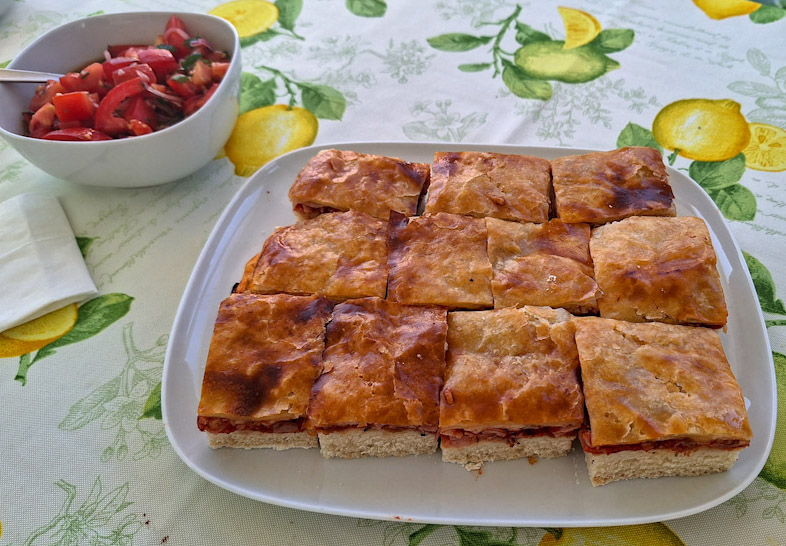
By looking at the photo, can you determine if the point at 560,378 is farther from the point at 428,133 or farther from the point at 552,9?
the point at 552,9

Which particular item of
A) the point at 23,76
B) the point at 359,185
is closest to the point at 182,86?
the point at 23,76

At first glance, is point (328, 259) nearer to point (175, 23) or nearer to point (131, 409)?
point (131, 409)

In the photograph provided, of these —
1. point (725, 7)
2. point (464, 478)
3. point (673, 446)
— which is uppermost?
point (725, 7)

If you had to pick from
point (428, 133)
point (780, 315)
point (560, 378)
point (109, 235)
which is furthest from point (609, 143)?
point (109, 235)

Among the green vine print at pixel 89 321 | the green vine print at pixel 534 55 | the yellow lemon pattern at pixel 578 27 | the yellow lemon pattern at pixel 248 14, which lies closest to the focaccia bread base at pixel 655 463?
the green vine print at pixel 89 321

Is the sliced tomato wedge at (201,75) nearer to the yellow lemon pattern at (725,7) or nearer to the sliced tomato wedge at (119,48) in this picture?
the sliced tomato wedge at (119,48)

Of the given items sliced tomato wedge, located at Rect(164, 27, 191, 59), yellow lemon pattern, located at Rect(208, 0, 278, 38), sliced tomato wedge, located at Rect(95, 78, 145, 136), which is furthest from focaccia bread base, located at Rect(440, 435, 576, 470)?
yellow lemon pattern, located at Rect(208, 0, 278, 38)
